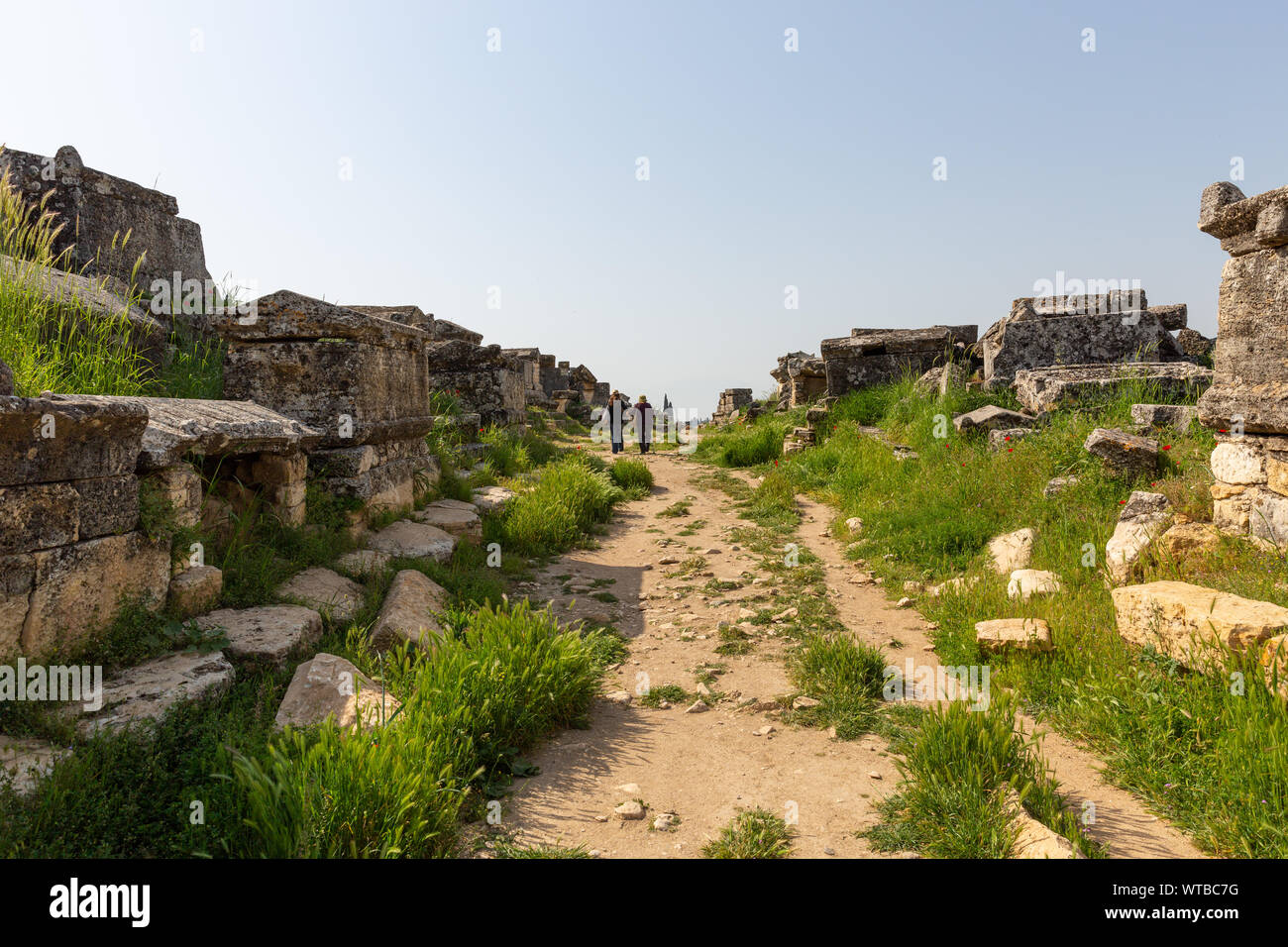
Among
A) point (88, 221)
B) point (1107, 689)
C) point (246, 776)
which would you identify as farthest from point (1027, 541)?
point (88, 221)

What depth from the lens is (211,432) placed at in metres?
3.96

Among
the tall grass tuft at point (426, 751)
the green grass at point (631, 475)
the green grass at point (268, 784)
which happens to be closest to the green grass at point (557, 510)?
the green grass at point (631, 475)

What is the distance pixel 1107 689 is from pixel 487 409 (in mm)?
9164

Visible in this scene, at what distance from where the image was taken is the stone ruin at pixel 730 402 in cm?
2247

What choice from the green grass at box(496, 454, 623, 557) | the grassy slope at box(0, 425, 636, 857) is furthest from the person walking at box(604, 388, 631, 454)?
the grassy slope at box(0, 425, 636, 857)

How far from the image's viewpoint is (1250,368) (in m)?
A: 4.51

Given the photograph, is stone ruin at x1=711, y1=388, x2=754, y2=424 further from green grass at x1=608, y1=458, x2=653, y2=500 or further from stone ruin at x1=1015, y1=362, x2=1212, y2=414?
stone ruin at x1=1015, y1=362, x2=1212, y2=414

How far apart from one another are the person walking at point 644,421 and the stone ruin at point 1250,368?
1094cm

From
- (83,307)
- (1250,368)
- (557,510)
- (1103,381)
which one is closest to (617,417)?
(557,510)

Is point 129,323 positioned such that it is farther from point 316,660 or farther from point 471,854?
point 471,854

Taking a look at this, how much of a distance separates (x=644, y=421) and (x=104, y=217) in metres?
9.89

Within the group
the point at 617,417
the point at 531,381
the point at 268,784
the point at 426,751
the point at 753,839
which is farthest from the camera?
the point at 531,381

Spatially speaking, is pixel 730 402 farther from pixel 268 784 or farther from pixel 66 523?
pixel 268 784
